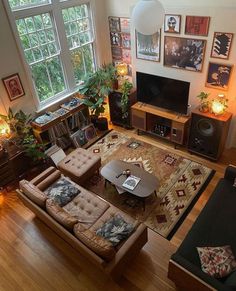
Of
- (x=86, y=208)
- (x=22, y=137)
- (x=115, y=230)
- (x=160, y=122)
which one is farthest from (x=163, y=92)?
(x=115, y=230)

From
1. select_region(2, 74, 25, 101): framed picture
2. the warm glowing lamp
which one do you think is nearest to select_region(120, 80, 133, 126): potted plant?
the warm glowing lamp

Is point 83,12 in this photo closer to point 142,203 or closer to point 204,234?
point 142,203

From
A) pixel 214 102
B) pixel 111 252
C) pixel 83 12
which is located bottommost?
pixel 111 252

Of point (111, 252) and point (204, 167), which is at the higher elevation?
point (111, 252)

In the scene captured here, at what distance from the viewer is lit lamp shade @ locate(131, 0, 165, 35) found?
2924 millimetres

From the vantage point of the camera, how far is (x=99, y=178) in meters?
4.57

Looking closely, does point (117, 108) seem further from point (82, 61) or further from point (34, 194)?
point (34, 194)

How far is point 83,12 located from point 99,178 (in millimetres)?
3462

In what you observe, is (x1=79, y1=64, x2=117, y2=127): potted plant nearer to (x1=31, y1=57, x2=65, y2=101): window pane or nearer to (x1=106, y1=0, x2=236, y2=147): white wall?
(x1=31, y1=57, x2=65, y2=101): window pane

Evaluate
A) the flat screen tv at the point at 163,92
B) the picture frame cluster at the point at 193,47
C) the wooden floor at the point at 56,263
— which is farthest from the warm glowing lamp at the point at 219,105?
the wooden floor at the point at 56,263

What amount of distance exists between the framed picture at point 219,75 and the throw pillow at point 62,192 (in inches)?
119

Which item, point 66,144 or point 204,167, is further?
point 66,144

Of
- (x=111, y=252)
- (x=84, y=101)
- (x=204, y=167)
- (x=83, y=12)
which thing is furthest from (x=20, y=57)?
(x=204, y=167)

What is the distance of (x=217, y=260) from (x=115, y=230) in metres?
1.17
